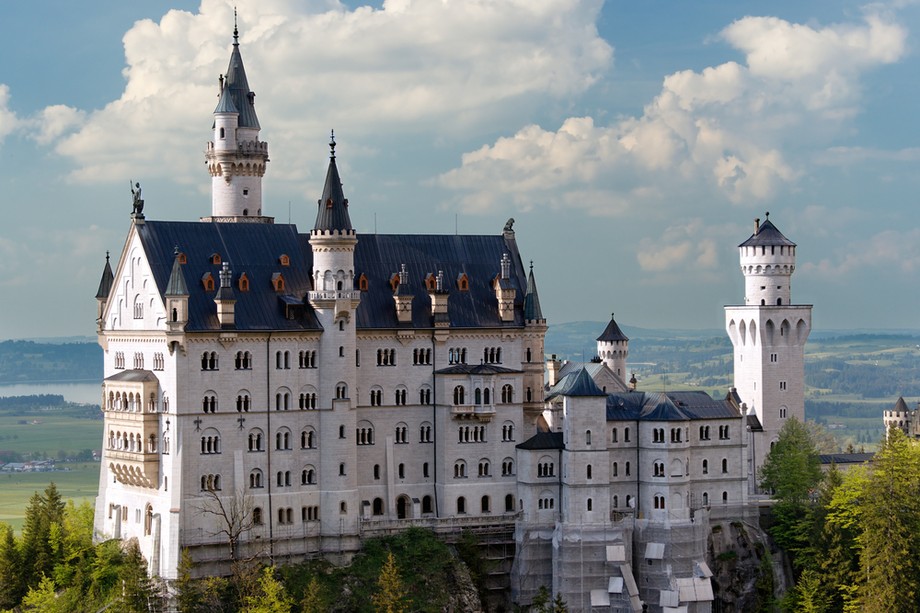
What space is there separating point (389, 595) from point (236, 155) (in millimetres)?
37782

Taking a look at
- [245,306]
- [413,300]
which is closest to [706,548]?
[413,300]

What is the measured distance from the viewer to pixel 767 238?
445 feet

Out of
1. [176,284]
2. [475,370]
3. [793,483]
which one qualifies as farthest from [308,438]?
[793,483]

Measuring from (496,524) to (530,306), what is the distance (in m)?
16.4

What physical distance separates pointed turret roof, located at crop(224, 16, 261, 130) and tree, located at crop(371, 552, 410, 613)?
122ft

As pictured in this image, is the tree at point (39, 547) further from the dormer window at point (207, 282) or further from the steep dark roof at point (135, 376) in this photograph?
the dormer window at point (207, 282)

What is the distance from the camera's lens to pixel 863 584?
116625mm

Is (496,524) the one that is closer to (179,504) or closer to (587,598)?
(587,598)

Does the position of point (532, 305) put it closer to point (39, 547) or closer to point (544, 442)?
point (544, 442)

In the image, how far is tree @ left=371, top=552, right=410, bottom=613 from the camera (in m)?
106

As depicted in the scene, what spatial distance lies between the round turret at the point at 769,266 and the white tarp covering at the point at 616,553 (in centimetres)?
3035

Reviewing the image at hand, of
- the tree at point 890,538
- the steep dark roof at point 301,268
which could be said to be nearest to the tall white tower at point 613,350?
the steep dark roof at point 301,268

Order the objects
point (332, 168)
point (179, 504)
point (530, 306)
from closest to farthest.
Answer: point (179, 504) → point (332, 168) → point (530, 306)

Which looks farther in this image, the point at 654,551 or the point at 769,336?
the point at 769,336
